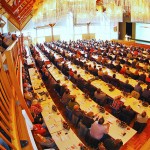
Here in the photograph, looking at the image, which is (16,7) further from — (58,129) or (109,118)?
(109,118)

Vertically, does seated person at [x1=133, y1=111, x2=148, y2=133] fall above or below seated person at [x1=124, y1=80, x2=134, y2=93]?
below

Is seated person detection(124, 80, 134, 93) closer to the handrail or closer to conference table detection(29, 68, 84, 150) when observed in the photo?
conference table detection(29, 68, 84, 150)

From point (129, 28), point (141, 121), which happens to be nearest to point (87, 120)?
point (141, 121)

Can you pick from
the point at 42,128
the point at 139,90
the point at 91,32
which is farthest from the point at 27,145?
the point at 91,32

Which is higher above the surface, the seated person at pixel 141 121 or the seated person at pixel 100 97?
the seated person at pixel 100 97

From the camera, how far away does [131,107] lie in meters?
8.80

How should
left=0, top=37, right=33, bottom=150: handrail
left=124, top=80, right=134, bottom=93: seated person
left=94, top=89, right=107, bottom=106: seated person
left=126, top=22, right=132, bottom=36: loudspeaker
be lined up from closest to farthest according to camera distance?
left=0, top=37, right=33, bottom=150: handrail
left=94, top=89, right=107, bottom=106: seated person
left=124, top=80, right=134, bottom=93: seated person
left=126, top=22, right=132, bottom=36: loudspeaker

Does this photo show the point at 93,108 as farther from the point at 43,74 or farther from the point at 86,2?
the point at 43,74

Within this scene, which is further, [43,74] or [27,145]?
[43,74]

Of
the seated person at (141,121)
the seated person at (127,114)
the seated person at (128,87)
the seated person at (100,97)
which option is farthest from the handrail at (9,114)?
the seated person at (128,87)

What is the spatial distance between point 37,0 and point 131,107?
9341mm

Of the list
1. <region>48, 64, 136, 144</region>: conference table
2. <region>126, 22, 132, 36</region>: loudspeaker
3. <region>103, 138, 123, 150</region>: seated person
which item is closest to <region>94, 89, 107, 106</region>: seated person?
<region>48, 64, 136, 144</region>: conference table

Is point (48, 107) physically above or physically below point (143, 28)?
below

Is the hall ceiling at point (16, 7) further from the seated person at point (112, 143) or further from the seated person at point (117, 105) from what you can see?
the seated person at point (112, 143)
